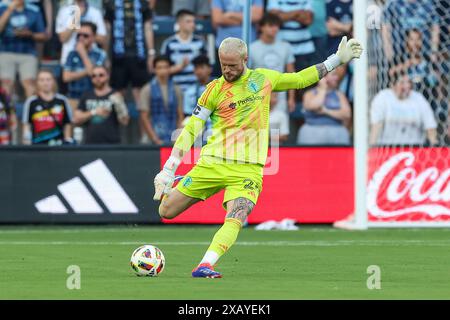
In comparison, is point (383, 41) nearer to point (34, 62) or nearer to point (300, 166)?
point (300, 166)

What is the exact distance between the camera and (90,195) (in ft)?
61.2

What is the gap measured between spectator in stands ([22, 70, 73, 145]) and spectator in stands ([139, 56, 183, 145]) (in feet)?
4.54

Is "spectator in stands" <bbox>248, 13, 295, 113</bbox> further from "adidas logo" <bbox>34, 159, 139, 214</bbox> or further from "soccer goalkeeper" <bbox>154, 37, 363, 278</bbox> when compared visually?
"soccer goalkeeper" <bbox>154, 37, 363, 278</bbox>

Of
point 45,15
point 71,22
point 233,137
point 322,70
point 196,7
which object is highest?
point 196,7

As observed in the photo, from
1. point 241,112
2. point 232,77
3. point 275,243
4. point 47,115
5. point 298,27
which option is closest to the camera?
point 232,77

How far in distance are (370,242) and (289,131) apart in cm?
486

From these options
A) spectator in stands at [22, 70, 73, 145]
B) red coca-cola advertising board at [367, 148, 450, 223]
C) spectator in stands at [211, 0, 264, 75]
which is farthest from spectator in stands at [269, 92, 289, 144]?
spectator in stands at [22, 70, 73, 145]

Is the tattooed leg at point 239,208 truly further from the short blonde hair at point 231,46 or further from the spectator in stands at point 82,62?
the spectator in stands at point 82,62

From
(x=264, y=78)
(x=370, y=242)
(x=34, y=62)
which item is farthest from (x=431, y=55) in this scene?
(x=264, y=78)

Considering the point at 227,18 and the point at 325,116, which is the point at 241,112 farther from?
the point at 227,18

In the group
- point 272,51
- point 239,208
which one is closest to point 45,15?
point 272,51

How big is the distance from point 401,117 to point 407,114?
0.14m

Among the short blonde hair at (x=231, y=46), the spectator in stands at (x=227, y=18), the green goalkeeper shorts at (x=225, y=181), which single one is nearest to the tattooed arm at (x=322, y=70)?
the short blonde hair at (x=231, y=46)

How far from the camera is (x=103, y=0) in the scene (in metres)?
20.6
